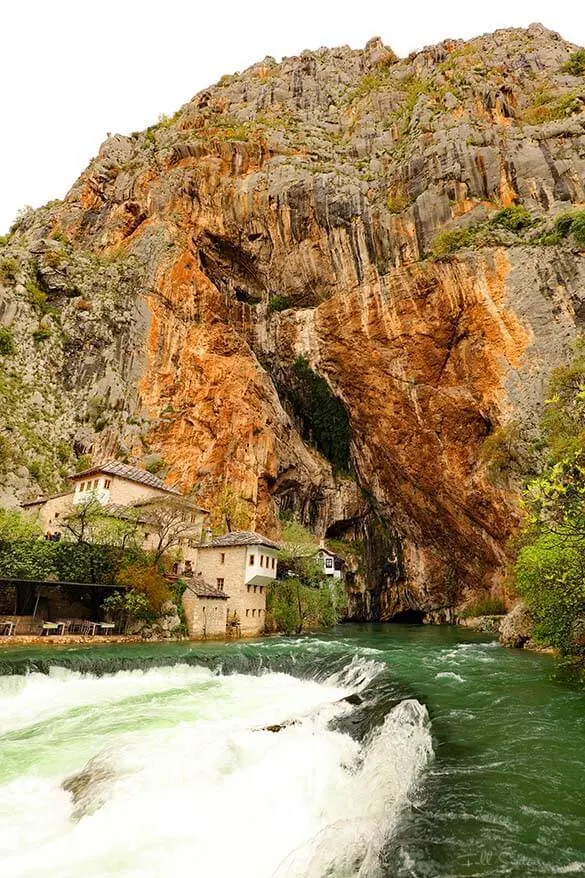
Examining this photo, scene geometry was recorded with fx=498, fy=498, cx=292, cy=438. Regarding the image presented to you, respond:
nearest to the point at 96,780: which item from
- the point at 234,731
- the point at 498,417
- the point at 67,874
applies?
the point at 67,874

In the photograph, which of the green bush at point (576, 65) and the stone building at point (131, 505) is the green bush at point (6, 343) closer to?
the stone building at point (131, 505)

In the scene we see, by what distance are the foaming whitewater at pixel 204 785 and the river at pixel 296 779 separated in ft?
0.10

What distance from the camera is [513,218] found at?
39.8 meters

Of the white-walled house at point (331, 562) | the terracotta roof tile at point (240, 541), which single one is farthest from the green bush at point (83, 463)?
the white-walled house at point (331, 562)

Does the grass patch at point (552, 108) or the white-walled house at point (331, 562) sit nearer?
the white-walled house at point (331, 562)

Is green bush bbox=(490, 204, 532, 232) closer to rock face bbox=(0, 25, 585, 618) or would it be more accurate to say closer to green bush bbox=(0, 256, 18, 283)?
rock face bbox=(0, 25, 585, 618)

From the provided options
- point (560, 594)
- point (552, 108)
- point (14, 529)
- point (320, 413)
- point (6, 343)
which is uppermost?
point (552, 108)

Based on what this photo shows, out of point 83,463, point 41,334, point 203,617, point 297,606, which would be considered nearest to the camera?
point 203,617

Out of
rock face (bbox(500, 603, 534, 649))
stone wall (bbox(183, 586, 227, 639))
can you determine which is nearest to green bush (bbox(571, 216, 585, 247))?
rock face (bbox(500, 603, 534, 649))

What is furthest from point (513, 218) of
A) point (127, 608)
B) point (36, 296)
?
point (36, 296)

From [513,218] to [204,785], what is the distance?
1729 inches

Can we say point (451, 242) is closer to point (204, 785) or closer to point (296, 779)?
point (296, 779)

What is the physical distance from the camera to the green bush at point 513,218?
39344mm

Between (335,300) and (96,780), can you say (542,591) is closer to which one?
(96,780)
